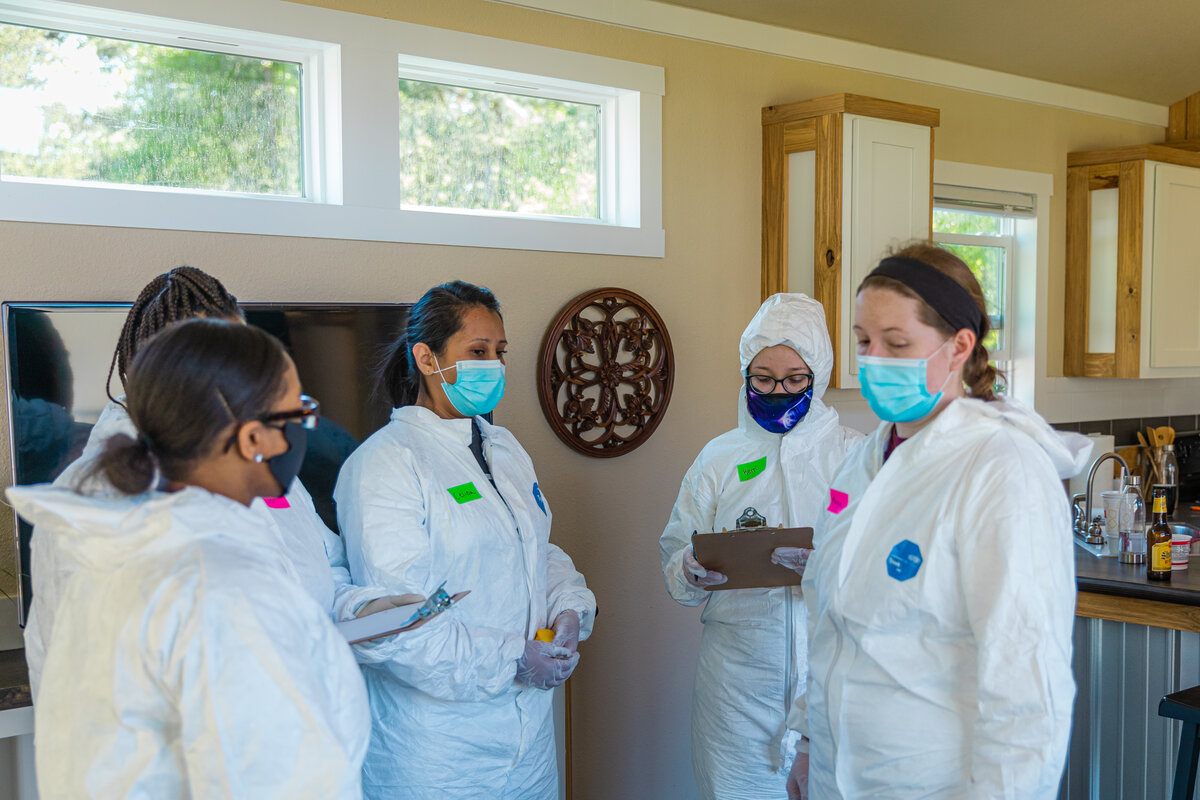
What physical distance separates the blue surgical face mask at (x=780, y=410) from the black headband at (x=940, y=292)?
74cm

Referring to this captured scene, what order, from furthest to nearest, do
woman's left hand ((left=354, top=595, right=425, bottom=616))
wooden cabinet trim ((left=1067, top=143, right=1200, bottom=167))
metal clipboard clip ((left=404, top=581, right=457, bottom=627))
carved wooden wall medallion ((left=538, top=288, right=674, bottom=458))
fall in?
wooden cabinet trim ((left=1067, top=143, right=1200, bottom=167)) < carved wooden wall medallion ((left=538, top=288, right=674, bottom=458)) < woman's left hand ((left=354, top=595, right=425, bottom=616)) < metal clipboard clip ((left=404, top=581, right=457, bottom=627))

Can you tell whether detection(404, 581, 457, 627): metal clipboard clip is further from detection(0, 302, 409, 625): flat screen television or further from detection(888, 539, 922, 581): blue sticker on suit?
detection(0, 302, 409, 625): flat screen television

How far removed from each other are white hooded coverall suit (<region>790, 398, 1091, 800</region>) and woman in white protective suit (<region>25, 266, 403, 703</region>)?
68cm

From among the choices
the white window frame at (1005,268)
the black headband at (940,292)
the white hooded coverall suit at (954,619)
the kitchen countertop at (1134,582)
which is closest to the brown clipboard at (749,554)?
the white hooded coverall suit at (954,619)

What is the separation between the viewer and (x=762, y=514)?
2.16 metres

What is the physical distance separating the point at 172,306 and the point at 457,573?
0.70 metres

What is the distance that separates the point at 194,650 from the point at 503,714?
1.02 m

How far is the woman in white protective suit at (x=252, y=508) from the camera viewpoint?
1209 mm

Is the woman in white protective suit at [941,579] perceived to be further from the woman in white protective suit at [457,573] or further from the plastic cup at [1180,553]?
the plastic cup at [1180,553]

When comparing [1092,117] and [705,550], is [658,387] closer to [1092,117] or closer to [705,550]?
[705,550]

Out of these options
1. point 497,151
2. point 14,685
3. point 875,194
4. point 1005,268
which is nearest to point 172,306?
point 14,685

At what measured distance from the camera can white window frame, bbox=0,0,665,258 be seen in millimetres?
2160

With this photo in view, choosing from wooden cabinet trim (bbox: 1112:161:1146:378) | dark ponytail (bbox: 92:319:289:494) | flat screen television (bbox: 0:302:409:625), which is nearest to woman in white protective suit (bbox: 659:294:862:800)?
flat screen television (bbox: 0:302:409:625)

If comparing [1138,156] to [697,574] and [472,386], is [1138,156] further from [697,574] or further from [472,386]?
[472,386]
